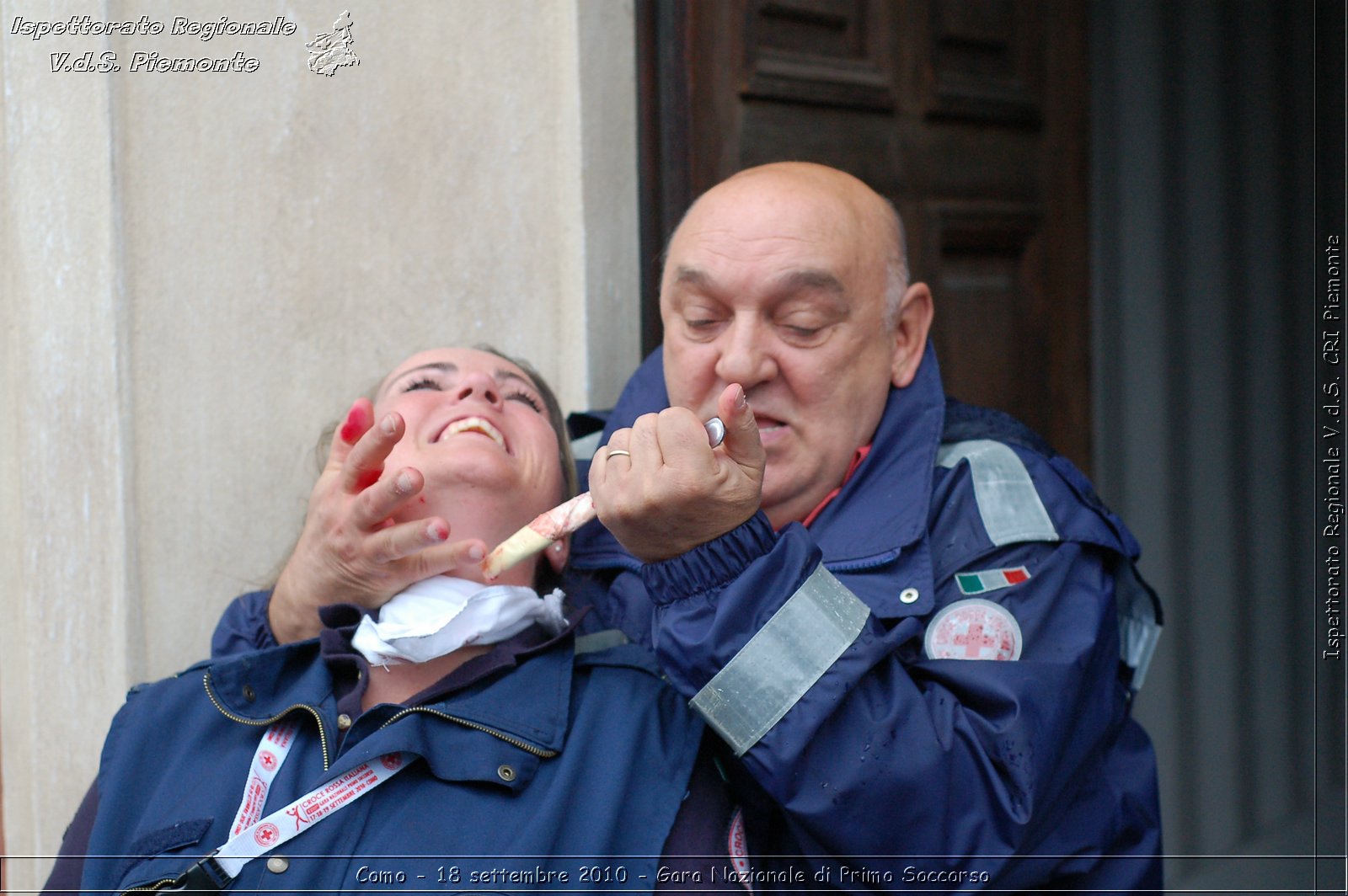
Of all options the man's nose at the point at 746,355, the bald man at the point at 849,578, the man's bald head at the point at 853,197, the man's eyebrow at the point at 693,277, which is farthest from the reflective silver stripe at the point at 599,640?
the man's bald head at the point at 853,197

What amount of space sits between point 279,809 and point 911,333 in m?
1.36

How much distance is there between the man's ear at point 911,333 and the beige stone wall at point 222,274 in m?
0.68

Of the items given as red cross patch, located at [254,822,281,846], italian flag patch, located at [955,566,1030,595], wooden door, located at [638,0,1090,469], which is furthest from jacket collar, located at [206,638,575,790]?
wooden door, located at [638,0,1090,469]

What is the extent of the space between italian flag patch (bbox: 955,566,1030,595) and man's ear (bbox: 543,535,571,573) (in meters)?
0.68

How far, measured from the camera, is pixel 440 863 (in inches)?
62.1

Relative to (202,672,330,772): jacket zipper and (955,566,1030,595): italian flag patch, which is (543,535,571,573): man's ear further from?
(955,566,1030,595): italian flag patch

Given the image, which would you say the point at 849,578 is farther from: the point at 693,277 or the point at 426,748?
the point at 426,748

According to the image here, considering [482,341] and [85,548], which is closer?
[85,548]

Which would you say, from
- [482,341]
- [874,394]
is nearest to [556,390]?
[482,341]

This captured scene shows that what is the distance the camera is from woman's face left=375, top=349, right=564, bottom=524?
180cm

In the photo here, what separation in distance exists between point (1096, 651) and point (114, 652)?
5.35ft

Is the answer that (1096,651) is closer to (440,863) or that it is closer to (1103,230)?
(440,863)

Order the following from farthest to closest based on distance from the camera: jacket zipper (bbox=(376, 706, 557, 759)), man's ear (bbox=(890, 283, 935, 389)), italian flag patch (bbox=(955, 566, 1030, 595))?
man's ear (bbox=(890, 283, 935, 389)), italian flag patch (bbox=(955, 566, 1030, 595)), jacket zipper (bbox=(376, 706, 557, 759))

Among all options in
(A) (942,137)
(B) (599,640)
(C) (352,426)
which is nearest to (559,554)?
(B) (599,640)
